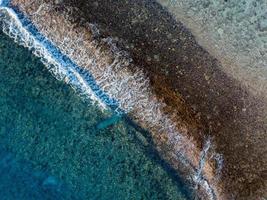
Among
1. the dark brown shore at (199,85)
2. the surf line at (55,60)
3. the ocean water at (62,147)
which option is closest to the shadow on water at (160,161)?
the ocean water at (62,147)

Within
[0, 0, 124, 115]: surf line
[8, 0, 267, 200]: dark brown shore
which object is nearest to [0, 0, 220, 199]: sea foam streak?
[0, 0, 124, 115]: surf line

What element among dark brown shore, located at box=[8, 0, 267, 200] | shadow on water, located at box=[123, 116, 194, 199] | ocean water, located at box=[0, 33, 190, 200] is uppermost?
dark brown shore, located at box=[8, 0, 267, 200]

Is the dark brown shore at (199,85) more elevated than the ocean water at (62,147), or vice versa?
the dark brown shore at (199,85)

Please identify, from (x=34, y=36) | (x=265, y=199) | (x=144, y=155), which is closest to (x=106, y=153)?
(x=144, y=155)

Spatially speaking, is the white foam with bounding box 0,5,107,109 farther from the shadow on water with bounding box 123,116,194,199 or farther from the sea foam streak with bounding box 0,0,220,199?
the shadow on water with bounding box 123,116,194,199

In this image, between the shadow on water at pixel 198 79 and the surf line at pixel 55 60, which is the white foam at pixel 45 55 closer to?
the surf line at pixel 55 60

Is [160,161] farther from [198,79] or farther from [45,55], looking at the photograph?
[45,55]
